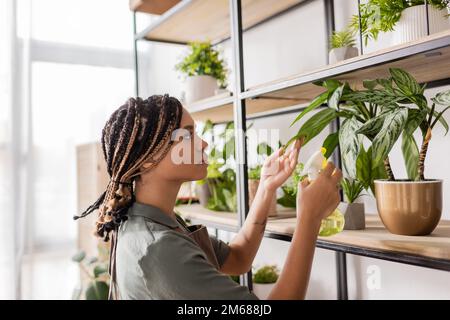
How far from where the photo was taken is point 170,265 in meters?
0.74

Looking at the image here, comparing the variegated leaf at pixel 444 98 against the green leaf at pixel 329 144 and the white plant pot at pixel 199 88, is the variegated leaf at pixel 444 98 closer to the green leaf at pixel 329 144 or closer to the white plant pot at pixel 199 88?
the green leaf at pixel 329 144

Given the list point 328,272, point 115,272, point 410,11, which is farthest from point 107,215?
point 328,272

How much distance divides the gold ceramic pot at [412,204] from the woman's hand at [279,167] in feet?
0.65

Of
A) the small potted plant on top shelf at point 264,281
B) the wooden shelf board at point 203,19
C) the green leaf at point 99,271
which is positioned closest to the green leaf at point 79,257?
the green leaf at point 99,271

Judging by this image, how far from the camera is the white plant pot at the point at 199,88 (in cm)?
161

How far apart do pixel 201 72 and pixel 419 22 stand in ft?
3.03

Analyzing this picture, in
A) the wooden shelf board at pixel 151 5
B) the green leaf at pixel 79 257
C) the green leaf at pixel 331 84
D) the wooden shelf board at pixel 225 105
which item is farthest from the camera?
the green leaf at pixel 79 257

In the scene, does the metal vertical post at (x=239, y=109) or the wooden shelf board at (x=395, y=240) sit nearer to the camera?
the wooden shelf board at (x=395, y=240)

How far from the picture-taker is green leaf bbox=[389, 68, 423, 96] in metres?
0.83

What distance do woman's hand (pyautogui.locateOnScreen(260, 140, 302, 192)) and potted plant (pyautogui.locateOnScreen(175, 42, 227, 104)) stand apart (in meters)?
0.65

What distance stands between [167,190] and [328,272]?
81 centimetres

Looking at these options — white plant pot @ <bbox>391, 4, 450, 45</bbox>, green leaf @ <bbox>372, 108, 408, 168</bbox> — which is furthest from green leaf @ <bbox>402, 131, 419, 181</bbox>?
white plant pot @ <bbox>391, 4, 450, 45</bbox>

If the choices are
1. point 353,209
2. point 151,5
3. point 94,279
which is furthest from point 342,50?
point 94,279
